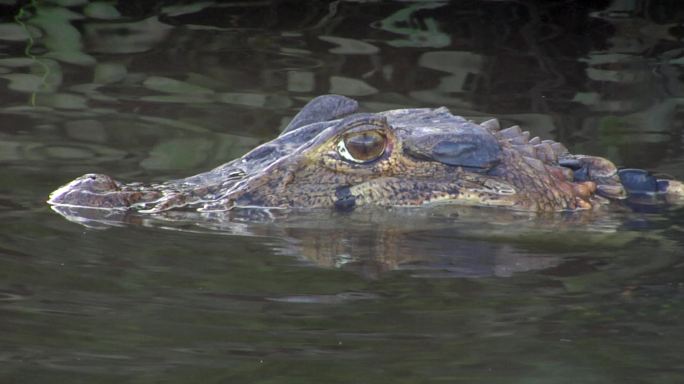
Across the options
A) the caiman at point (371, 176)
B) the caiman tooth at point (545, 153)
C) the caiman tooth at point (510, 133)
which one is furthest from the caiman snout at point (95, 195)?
the caiman tooth at point (545, 153)

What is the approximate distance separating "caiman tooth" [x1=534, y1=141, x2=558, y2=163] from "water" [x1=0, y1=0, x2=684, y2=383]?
0.36 meters

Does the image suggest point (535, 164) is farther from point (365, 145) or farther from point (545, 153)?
point (365, 145)

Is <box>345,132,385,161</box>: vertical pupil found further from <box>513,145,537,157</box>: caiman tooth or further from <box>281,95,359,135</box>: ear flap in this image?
<box>513,145,537,157</box>: caiman tooth

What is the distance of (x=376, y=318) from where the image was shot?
412 centimetres

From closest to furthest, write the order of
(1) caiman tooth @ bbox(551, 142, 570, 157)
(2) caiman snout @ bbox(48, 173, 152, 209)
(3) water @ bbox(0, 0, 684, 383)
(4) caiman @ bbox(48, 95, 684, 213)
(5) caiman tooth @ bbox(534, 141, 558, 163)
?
(3) water @ bbox(0, 0, 684, 383), (2) caiman snout @ bbox(48, 173, 152, 209), (4) caiman @ bbox(48, 95, 684, 213), (5) caiman tooth @ bbox(534, 141, 558, 163), (1) caiman tooth @ bbox(551, 142, 570, 157)

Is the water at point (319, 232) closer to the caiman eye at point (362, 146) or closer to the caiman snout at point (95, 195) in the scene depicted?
the caiman snout at point (95, 195)

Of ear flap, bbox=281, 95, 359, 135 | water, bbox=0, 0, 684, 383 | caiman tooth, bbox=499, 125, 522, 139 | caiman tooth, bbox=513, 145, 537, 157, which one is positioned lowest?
water, bbox=0, 0, 684, 383

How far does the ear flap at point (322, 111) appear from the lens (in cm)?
612

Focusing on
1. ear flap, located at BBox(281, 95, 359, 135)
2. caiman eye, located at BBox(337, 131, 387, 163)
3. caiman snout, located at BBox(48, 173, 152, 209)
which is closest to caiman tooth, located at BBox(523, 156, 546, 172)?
caiman eye, located at BBox(337, 131, 387, 163)

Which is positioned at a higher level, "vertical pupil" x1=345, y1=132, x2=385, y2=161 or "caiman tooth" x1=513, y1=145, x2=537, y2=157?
"vertical pupil" x1=345, y1=132, x2=385, y2=161

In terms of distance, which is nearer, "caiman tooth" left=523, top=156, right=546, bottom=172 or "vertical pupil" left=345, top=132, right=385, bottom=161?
"vertical pupil" left=345, top=132, right=385, bottom=161

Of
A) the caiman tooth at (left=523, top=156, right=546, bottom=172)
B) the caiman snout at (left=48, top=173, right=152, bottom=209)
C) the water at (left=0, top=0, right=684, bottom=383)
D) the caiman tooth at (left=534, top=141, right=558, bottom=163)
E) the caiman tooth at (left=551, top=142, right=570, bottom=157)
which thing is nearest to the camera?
the water at (left=0, top=0, right=684, bottom=383)

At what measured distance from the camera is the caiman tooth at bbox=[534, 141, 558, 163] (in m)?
6.07

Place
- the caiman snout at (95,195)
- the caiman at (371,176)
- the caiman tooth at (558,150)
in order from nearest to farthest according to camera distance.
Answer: the caiman snout at (95,195) < the caiman at (371,176) < the caiman tooth at (558,150)
